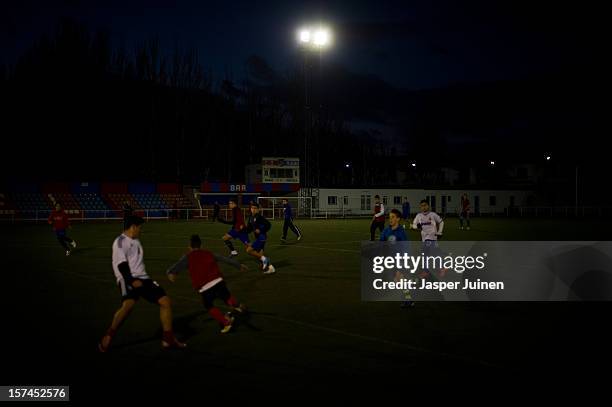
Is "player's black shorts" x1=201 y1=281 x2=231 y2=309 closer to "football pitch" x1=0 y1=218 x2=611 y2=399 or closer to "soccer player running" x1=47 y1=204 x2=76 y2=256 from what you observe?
"football pitch" x1=0 y1=218 x2=611 y2=399

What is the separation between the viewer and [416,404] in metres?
5.47

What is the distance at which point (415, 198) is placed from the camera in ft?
217

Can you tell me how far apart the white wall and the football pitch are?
4787 cm

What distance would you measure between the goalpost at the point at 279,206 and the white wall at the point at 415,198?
136 inches

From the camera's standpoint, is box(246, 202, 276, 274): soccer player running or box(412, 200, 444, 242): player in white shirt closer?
box(412, 200, 444, 242): player in white shirt

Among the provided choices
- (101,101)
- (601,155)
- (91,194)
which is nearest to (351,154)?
(601,155)

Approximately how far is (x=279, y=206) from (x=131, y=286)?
4834cm

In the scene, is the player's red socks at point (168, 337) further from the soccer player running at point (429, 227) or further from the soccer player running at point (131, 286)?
the soccer player running at point (429, 227)

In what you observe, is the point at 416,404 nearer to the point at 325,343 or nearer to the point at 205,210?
the point at 325,343

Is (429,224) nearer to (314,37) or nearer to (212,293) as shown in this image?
(212,293)

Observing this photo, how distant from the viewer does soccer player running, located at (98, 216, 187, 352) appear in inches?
282

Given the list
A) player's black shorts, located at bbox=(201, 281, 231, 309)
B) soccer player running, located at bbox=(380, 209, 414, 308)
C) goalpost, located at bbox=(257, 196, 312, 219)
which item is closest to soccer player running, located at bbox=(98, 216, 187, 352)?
player's black shorts, located at bbox=(201, 281, 231, 309)

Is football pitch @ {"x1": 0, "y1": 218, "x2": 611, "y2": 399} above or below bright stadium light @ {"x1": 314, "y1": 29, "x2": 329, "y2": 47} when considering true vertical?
below

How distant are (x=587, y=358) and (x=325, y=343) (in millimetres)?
3540
